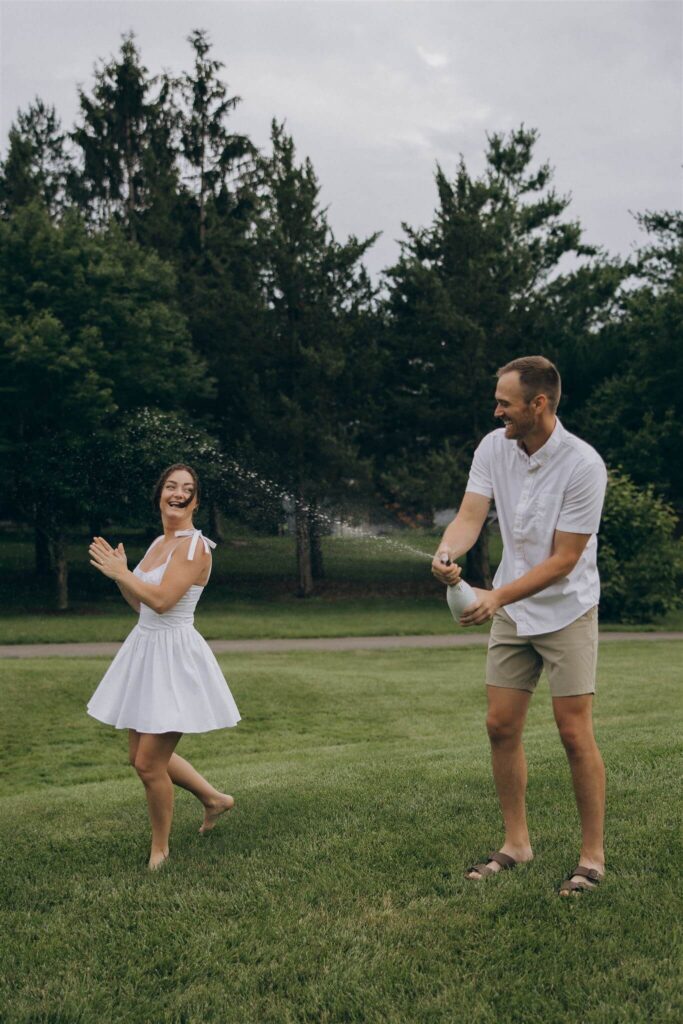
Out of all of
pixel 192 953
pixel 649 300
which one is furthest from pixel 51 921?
pixel 649 300

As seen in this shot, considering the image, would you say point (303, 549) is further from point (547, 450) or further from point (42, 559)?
point (547, 450)

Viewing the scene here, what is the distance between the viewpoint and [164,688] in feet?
16.5

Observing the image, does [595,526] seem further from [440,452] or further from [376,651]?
[440,452]

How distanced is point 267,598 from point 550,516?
26.5 metres

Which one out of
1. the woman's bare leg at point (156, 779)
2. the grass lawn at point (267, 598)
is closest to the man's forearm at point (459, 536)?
the woman's bare leg at point (156, 779)

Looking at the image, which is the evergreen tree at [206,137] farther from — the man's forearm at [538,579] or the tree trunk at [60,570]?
the man's forearm at [538,579]

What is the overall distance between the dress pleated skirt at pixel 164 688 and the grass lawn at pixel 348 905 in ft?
2.31

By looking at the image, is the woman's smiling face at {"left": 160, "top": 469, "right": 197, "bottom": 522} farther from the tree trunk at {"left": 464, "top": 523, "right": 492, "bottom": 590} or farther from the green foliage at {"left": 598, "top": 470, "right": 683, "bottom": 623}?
the tree trunk at {"left": 464, "top": 523, "right": 492, "bottom": 590}

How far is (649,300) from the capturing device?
35.7 meters

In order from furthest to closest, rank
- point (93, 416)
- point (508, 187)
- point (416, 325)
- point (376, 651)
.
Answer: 1. point (508, 187)
2. point (416, 325)
3. point (93, 416)
4. point (376, 651)

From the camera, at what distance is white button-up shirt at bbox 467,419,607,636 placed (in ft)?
13.9

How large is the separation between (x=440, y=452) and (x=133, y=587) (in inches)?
1037

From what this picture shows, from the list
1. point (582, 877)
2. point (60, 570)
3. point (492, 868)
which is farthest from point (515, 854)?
point (60, 570)

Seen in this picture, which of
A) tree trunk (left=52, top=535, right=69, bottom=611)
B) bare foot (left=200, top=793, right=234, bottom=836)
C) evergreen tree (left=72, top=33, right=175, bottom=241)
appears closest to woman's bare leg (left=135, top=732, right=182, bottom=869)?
bare foot (left=200, top=793, right=234, bottom=836)
